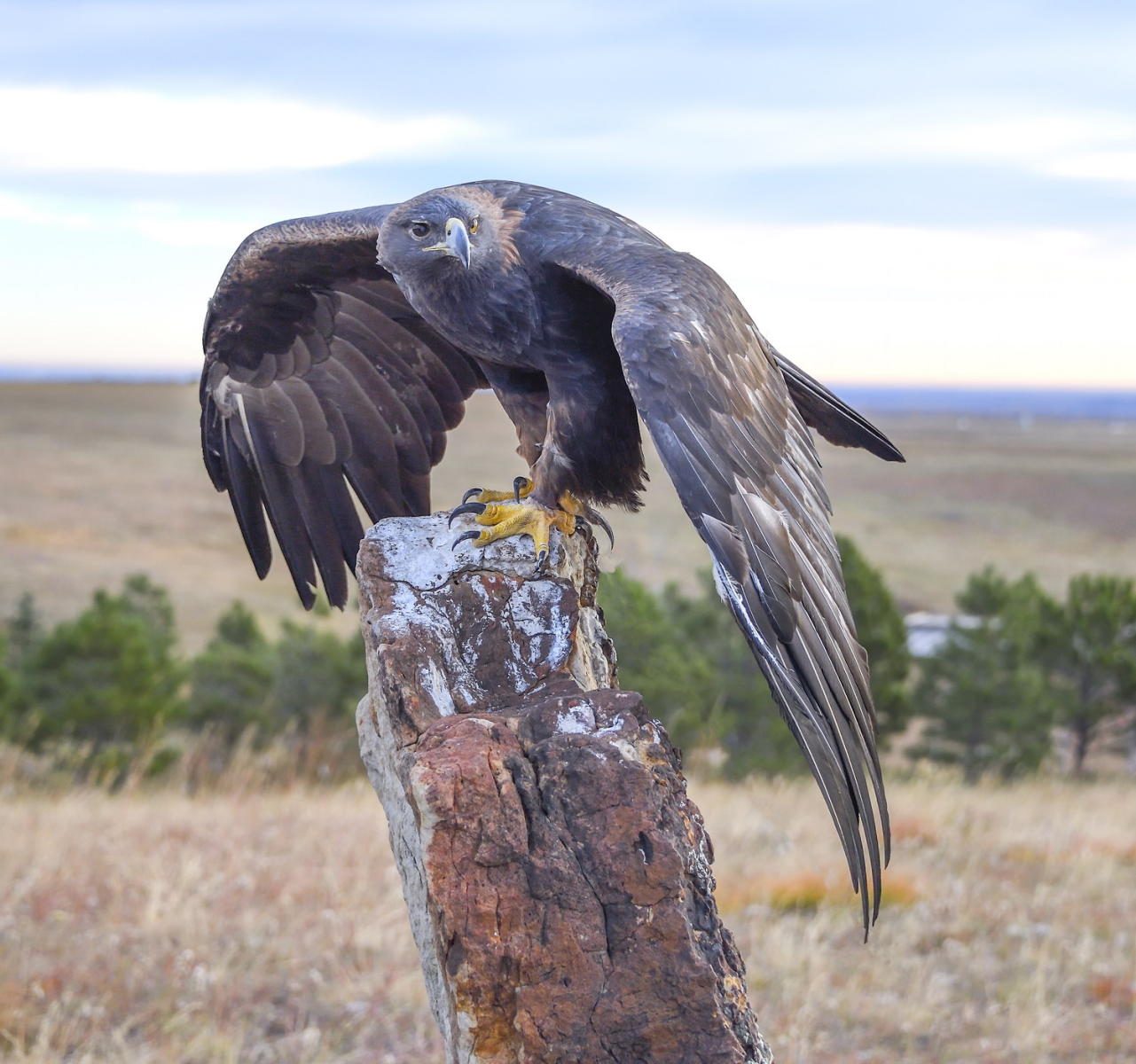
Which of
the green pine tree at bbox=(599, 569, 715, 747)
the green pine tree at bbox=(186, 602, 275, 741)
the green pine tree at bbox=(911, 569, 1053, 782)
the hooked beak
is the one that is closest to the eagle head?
the hooked beak

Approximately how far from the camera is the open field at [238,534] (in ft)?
111

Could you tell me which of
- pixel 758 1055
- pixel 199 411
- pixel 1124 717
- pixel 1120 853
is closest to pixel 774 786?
pixel 1120 853

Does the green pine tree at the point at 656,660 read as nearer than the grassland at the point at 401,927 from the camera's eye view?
Yes

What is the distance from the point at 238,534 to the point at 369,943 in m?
40.3

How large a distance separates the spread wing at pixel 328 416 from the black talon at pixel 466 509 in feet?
4.13

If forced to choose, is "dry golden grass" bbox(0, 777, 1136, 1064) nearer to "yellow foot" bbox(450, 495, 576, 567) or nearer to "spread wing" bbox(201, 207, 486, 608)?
"spread wing" bbox(201, 207, 486, 608)

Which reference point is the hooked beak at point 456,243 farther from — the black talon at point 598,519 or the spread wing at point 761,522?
the black talon at point 598,519

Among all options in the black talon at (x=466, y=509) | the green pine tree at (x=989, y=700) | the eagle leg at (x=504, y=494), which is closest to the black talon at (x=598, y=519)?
the eagle leg at (x=504, y=494)

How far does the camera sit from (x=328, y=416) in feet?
16.6

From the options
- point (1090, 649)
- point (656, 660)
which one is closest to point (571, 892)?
point (656, 660)

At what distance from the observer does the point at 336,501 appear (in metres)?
5.11

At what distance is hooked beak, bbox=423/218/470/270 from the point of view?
3715 millimetres

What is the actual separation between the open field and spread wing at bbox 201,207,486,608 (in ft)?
1.62

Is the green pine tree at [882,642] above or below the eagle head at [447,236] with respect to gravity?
below
